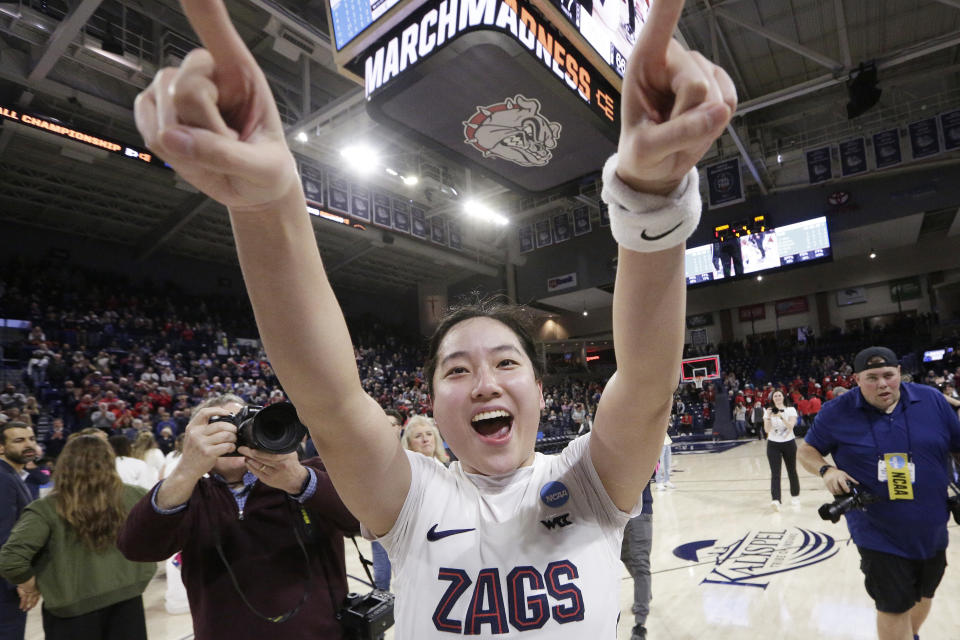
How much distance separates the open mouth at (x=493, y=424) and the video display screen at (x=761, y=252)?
1427 centimetres

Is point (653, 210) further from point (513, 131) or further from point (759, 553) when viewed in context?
point (759, 553)

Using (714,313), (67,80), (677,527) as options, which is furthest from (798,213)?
(67,80)

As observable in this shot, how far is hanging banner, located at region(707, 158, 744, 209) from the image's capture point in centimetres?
1407

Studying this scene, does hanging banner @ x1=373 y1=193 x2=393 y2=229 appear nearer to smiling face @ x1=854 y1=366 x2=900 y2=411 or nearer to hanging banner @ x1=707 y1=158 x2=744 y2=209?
hanging banner @ x1=707 y1=158 x2=744 y2=209

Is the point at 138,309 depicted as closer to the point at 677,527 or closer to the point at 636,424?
the point at 677,527

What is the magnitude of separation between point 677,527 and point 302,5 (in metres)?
10.8

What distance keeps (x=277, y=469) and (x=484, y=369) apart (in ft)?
3.49

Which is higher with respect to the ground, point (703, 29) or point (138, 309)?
point (703, 29)

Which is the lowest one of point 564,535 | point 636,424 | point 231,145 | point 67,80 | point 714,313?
point 564,535

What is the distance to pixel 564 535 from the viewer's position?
1.15 m

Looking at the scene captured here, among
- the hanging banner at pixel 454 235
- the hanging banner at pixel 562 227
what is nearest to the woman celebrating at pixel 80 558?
the hanging banner at pixel 562 227

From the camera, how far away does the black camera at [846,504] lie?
280 centimetres

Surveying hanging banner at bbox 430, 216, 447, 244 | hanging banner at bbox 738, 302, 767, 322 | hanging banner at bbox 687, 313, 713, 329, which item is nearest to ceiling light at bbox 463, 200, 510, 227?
hanging banner at bbox 430, 216, 447, 244

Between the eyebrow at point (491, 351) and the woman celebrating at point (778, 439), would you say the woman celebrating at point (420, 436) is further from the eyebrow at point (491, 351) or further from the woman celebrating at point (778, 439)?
the woman celebrating at point (778, 439)
